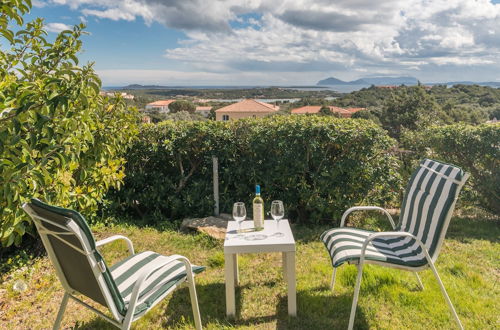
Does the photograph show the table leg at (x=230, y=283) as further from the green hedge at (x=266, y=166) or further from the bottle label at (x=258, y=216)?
the green hedge at (x=266, y=166)

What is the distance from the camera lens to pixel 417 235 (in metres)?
2.71

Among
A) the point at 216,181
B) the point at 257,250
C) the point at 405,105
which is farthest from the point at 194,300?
the point at 405,105

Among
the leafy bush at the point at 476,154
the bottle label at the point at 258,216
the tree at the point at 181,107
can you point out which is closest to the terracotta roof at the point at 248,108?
the tree at the point at 181,107

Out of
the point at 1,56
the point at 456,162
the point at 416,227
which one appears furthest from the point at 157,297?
the point at 456,162

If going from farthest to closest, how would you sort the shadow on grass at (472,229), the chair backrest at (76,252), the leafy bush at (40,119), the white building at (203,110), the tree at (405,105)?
the white building at (203,110) < the tree at (405,105) < the shadow on grass at (472,229) < the leafy bush at (40,119) < the chair backrest at (76,252)

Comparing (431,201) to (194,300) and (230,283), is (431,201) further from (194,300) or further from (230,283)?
(194,300)

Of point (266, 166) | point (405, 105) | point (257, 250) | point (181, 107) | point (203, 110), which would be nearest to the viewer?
point (257, 250)

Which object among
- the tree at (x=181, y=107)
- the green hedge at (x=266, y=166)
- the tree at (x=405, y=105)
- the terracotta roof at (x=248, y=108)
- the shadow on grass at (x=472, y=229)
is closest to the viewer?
the shadow on grass at (x=472, y=229)

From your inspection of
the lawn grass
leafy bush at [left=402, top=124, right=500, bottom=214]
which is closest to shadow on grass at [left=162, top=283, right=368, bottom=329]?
the lawn grass

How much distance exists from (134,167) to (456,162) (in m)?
5.13

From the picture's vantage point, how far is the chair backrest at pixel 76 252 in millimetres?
1699

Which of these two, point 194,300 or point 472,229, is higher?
point 194,300

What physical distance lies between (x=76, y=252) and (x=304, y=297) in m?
1.95

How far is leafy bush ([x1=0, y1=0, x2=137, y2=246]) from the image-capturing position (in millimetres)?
2357
